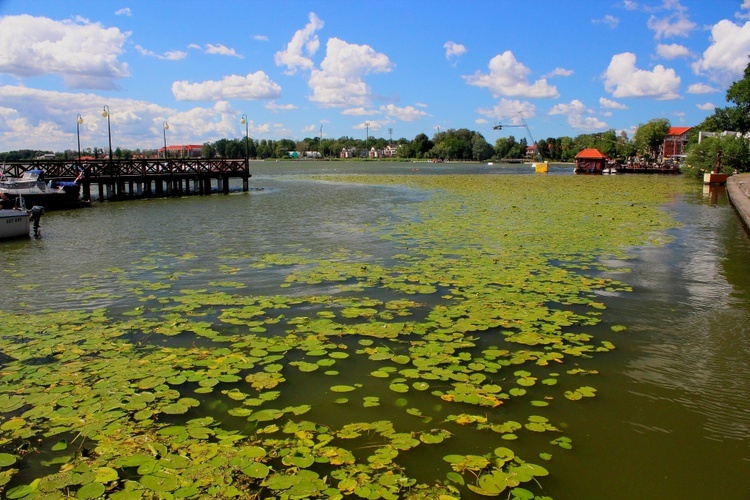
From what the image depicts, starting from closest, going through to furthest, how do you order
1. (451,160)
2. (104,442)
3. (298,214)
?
(104,442) → (298,214) → (451,160)

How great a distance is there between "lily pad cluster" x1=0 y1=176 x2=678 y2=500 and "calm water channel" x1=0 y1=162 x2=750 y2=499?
246 mm

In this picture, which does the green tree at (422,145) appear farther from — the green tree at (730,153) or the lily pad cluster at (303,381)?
the lily pad cluster at (303,381)

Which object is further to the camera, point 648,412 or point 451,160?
point 451,160

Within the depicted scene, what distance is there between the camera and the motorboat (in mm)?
24028

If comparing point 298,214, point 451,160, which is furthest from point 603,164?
point 451,160

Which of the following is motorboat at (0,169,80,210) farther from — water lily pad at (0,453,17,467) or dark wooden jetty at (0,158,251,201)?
water lily pad at (0,453,17,467)

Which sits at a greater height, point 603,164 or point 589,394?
point 603,164

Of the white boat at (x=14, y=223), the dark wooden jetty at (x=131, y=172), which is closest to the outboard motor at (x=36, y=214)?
the white boat at (x=14, y=223)

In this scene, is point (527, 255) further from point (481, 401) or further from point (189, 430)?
point (189, 430)

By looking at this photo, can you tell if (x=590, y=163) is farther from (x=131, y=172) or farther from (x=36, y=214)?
(x=36, y=214)

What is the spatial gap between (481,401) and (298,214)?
61.6ft

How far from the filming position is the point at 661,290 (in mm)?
9094

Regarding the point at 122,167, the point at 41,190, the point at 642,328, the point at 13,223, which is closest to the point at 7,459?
the point at 642,328

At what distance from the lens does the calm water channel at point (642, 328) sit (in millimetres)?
3986
